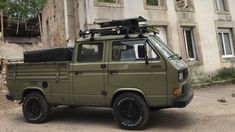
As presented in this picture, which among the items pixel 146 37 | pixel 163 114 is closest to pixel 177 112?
pixel 163 114

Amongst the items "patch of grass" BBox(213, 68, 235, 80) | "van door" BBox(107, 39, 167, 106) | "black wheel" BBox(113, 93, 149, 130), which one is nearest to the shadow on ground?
"black wheel" BBox(113, 93, 149, 130)

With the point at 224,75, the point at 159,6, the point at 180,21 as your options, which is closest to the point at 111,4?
the point at 159,6

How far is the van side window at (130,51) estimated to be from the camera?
717cm

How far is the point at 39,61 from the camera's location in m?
8.45

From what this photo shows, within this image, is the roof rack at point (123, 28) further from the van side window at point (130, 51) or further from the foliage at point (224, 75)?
the foliage at point (224, 75)

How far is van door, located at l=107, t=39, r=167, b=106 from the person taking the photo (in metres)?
7.00

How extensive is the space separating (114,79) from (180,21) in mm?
9725

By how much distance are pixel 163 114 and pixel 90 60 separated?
2.66 m

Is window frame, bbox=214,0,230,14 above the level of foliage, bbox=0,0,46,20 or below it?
below

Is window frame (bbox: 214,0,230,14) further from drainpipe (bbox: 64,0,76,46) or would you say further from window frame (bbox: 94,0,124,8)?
drainpipe (bbox: 64,0,76,46)

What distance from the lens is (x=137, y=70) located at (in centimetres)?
717

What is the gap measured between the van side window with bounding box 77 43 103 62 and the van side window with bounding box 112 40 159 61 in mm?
378

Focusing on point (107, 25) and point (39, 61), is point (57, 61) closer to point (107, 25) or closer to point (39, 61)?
point (39, 61)

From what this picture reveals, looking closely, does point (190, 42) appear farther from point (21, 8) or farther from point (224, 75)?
point (21, 8)
